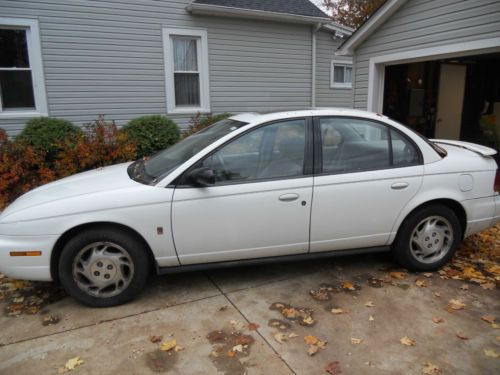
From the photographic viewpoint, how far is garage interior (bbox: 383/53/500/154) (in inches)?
388

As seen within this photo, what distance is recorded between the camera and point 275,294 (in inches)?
144

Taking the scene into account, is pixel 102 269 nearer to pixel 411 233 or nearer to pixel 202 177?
pixel 202 177

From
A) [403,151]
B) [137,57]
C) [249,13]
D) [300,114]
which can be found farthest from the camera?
[249,13]

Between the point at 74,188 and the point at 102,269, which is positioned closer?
the point at 102,269

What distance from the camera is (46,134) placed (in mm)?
8016

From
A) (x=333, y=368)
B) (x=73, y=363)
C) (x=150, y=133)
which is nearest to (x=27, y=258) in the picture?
(x=73, y=363)

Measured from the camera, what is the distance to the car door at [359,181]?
11.9 feet

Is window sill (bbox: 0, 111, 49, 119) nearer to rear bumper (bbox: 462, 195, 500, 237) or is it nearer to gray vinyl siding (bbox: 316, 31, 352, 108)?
gray vinyl siding (bbox: 316, 31, 352, 108)

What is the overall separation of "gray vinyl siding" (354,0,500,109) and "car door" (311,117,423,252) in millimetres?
3681

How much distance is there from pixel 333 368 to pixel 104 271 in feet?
6.46

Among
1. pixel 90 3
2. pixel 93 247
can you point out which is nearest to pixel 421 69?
pixel 90 3

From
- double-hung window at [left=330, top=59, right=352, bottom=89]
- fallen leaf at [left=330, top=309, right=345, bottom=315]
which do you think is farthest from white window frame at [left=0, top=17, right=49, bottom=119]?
double-hung window at [left=330, top=59, right=352, bottom=89]

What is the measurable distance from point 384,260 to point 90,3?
26.4ft

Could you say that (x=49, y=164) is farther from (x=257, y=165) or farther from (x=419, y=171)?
(x=419, y=171)
